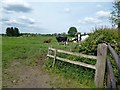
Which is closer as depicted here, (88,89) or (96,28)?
(88,89)

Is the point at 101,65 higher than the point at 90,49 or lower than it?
lower

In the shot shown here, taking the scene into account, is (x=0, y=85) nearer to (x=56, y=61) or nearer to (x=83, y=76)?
(x=83, y=76)

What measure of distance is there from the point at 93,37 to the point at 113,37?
809 millimetres

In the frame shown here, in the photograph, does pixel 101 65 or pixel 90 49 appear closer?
pixel 101 65

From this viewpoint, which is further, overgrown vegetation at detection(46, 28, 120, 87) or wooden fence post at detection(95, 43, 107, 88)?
overgrown vegetation at detection(46, 28, 120, 87)

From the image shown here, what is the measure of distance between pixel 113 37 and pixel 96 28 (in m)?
0.97

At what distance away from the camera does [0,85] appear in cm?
733

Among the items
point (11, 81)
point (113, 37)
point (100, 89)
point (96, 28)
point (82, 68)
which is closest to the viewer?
point (100, 89)

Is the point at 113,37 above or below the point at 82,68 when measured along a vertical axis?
above

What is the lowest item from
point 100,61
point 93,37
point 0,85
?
point 0,85

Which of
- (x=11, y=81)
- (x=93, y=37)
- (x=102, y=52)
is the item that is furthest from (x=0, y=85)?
(x=93, y=37)

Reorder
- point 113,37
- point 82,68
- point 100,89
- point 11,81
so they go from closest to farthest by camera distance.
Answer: point 100,89
point 11,81
point 82,68
point 113,37

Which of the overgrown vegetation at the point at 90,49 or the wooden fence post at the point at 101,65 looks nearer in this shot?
the wooden fence post at the point at 101,65

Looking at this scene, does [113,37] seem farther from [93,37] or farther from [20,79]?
[20,79]
